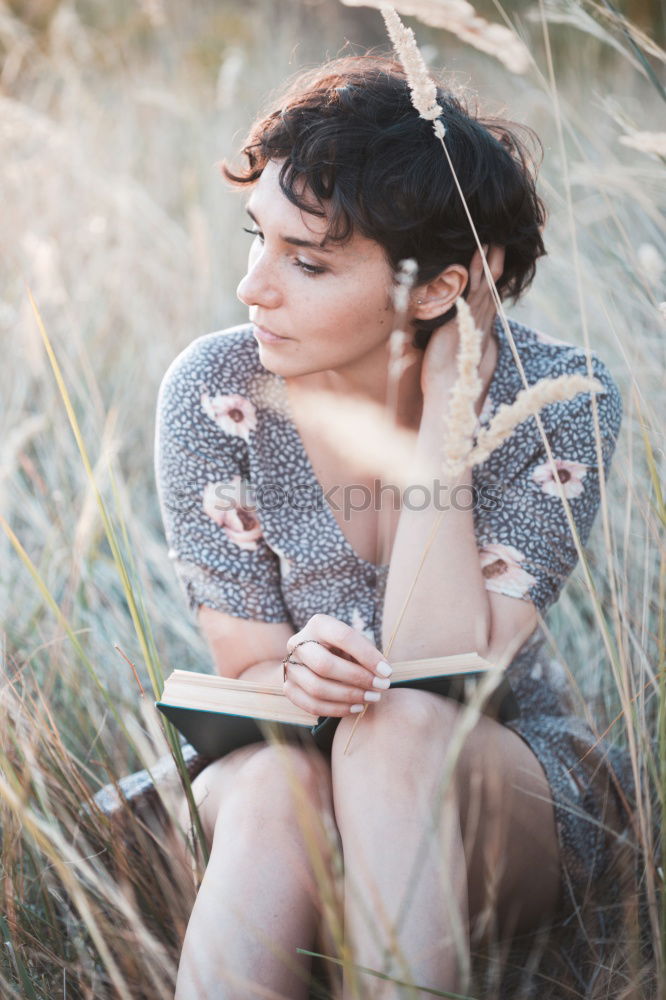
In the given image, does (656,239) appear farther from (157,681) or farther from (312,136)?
(157,681)

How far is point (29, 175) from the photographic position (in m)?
3.44

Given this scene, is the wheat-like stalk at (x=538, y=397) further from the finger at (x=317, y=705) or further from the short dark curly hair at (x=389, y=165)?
the short dark curly hair at (x=389, y=165)

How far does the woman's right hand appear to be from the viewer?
3.96ft

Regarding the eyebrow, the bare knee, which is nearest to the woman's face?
the eyebrow

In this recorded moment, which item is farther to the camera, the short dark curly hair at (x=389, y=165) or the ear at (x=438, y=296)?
the ear at (x=438, y=296)

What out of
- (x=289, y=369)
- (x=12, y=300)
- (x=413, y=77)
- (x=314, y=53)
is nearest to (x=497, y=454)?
(x=289, y=369)

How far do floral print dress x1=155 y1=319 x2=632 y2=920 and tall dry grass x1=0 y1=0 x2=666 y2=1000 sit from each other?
0.11 m

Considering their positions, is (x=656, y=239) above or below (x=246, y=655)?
above

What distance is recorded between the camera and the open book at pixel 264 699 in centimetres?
125

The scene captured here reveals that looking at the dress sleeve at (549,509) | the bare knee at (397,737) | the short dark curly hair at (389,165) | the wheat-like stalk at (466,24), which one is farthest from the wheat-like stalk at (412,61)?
the bare knee at (397,737)

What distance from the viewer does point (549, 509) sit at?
5.23 ft

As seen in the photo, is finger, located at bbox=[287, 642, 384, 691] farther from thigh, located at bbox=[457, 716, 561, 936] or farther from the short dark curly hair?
the short dark curly hair

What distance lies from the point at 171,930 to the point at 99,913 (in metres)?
0.19

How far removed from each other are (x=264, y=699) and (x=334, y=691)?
153mm
